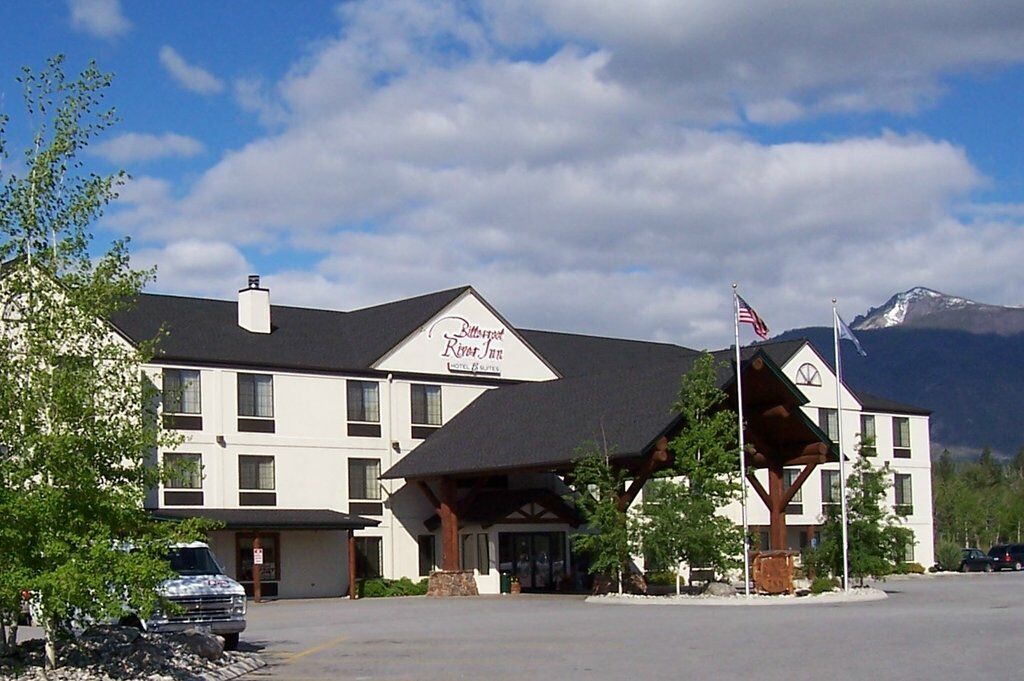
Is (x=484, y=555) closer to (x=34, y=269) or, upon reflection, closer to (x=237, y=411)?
(x=237, y=411)

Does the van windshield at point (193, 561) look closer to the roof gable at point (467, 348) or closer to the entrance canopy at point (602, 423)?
the entrance canopy at point (602, 423)

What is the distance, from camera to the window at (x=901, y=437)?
6544 cm

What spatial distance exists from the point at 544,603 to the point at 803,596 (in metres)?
6.87

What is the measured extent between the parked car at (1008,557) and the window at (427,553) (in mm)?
27927

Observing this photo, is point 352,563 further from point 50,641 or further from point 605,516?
point 50,641

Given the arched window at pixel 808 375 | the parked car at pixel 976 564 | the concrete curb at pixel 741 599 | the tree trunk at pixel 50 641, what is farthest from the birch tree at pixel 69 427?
the parked car at pixel 976 564

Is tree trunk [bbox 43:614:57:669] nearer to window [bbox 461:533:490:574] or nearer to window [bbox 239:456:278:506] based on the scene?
window [bbox 239:456:278:506]

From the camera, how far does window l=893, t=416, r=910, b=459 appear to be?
65.4 meters

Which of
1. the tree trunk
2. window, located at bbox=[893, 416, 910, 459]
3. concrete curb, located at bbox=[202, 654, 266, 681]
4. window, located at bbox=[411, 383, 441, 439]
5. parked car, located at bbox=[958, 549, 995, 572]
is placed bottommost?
parked car, located at bbox=[958, 549, 995, 572]

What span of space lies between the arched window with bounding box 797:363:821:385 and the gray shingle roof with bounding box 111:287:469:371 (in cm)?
1568

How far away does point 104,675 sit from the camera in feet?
60.5

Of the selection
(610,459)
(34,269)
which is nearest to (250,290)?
(610,459)

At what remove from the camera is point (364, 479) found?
50.9 meters

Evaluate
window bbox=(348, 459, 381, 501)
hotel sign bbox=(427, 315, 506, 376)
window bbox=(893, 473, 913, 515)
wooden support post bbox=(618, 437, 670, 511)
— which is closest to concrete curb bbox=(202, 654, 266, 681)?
wooden support post bbox=(618, 437, 670, 511)
